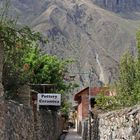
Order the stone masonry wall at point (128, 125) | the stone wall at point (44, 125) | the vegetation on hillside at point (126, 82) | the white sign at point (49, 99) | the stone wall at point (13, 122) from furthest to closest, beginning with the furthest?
the vegetation on hillside at point (126, 82) < the stone wall at point (44, 125) < the white sign at point (49, 99) < the stone wall at point (13, 122) < the stone masonry wall at point (128, 125)

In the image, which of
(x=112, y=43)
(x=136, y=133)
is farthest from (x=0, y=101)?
(x=112, y=43)

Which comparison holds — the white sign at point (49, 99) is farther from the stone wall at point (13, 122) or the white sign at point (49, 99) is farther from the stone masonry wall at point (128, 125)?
the stone masonry wall at point (128, 125)

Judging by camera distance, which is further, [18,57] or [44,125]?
[44,125]

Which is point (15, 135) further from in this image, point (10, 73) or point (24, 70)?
point (24, 70)

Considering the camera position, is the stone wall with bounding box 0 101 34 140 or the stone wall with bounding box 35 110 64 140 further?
the stone wall with bounding box 35 110 64 140

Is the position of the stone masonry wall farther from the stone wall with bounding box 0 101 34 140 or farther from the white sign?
the white sign

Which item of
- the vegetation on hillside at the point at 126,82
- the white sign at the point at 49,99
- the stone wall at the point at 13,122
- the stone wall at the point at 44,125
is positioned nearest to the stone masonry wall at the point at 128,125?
the stone wall at the point at 13,122

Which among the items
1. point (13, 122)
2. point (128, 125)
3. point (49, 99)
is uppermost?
point (49, 99)

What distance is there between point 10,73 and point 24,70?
85.8 inches

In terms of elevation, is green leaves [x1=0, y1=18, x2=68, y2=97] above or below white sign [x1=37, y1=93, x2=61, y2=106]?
above

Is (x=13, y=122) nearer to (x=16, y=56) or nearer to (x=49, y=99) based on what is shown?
(x=16, y=56)

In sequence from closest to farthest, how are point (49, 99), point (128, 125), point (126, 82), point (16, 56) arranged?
point (128, 125)
point (16, 56)
point (49, 99)
point (126, 82)

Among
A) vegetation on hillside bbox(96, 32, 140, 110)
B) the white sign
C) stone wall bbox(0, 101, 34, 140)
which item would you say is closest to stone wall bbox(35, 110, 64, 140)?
the white sign

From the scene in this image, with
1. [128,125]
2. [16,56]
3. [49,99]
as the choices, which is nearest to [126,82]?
[49,99]
